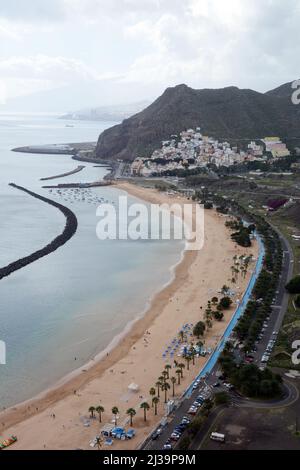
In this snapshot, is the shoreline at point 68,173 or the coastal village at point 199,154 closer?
the shoreline at point 68,173

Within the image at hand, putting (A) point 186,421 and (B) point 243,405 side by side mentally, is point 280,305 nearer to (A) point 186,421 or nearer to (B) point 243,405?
(B) point 243,405

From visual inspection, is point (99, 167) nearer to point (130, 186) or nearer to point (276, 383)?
point (130, 186)

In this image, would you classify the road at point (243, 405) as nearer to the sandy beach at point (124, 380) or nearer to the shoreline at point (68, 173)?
the sandy beach at point (124, 380)

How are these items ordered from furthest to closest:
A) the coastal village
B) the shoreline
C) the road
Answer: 1. the coastal village
2. the shoreline
3. the road

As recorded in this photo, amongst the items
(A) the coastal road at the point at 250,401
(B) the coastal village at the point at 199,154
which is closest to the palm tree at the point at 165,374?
(A) the coastal road at the point at 250,401

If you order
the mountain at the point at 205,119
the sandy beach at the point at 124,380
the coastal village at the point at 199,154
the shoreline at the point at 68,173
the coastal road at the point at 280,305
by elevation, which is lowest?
the sandy beach at the point at 124,380

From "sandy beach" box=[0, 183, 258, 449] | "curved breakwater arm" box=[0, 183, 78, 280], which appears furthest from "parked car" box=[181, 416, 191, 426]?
"curved breakwater arm" box=[0, 183, 78, 280]

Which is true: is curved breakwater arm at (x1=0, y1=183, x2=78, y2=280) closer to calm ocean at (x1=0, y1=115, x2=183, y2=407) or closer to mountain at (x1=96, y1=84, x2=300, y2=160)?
calm ocean at (x1=0, y1=115, x2=183, y2=407)

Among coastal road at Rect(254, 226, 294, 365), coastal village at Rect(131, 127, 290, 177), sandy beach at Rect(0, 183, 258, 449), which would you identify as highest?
coastal village at Rect(131, 127, 290, 177)
